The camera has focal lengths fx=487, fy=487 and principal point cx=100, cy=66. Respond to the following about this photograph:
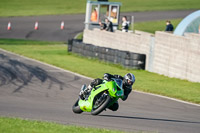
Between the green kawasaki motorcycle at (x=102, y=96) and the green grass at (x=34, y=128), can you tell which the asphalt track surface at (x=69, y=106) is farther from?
the green grass at (x=34, y=128)

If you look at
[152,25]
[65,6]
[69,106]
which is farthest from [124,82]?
[65,6]

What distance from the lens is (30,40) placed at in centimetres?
3534

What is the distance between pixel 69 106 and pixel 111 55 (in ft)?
37.9

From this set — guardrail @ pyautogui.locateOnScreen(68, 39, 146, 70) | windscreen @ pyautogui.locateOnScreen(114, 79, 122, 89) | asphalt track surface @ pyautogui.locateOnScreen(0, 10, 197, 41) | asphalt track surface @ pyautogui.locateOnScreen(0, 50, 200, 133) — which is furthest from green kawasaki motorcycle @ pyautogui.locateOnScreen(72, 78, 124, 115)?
asphalt track surface @ pyautogui.locateOnScreen(0, 10, 197, 41)

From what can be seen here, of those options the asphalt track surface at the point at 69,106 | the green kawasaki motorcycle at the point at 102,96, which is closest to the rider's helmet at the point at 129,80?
the green kawasaki motorcycle at the point at 102,96

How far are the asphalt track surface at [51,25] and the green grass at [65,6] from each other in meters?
2.56

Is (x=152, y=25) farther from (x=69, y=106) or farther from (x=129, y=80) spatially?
(x=129, y=80)

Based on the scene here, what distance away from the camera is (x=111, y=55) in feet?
79.6

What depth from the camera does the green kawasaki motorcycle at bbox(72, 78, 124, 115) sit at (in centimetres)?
1059

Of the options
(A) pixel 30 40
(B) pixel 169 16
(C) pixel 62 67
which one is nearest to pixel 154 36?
(C) pixel 62 67

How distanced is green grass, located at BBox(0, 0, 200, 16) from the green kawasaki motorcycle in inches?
1505

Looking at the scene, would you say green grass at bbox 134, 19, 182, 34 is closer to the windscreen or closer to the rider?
the rider

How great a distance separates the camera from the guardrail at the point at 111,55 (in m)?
22.5

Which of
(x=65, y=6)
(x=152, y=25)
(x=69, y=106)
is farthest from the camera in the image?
(x=65, y=6)
